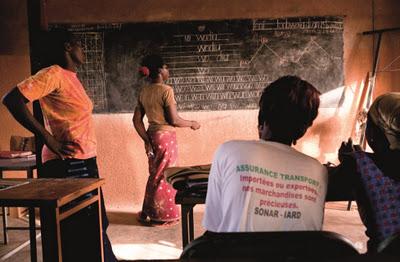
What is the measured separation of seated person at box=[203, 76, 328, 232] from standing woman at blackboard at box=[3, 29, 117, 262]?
1.18 m

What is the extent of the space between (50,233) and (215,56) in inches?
127

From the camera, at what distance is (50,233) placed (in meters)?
1.67

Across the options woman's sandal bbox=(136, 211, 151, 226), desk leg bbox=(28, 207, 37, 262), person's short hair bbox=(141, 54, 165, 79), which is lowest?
woman's sandal bbox=(136, 211, 151, 226)

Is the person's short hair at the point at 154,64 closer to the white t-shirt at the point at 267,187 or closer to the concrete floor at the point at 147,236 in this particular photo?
the concrete floor at the point at 147,236

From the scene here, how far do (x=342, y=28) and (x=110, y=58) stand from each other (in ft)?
8.32

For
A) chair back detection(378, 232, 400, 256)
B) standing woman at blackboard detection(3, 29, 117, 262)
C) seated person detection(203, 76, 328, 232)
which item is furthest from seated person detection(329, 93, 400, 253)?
standing woman at blackboard detection(3, 29, 117, 262)

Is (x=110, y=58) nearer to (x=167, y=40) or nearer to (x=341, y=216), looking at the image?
(x=167, y=40)

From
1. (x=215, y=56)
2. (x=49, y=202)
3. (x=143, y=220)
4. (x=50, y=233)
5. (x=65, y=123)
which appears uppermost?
(x=215, y=56)

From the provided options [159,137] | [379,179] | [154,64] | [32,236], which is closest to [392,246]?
[379,179]

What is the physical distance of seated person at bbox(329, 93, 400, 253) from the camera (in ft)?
4.12

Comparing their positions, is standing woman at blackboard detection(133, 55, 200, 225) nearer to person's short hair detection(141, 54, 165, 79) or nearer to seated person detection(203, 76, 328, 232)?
person's short hair detection(141, 54, 165, 79)

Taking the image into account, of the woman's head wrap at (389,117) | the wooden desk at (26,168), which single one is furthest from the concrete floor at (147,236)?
the woman's head wrap at (389,117)

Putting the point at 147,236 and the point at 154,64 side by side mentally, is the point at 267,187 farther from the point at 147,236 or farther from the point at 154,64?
the point at 154,64

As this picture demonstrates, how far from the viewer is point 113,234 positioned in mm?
3717
